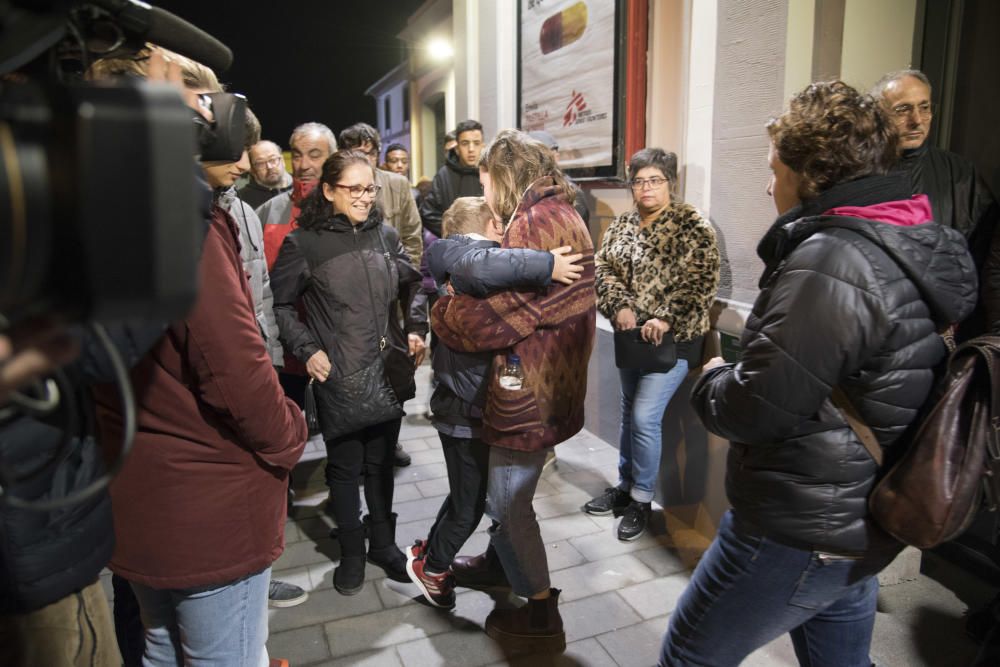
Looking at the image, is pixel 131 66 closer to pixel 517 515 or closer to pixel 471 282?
pixel 471 282

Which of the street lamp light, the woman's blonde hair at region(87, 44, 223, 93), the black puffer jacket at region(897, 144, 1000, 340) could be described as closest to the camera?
the woman's blonde hair at region(87, 44, 223, 93)

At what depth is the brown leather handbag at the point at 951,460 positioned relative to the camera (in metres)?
1.45

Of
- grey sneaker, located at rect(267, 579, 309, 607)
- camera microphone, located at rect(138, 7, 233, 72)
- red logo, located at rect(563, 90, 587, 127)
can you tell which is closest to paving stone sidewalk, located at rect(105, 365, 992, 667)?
grey sneaker, located at rect(267, 579, 309, 607)

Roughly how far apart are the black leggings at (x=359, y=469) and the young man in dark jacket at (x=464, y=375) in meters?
0.29

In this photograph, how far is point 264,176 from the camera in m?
4.71

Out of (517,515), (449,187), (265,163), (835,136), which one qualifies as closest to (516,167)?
(835,136)

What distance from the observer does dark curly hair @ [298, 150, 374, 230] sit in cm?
279

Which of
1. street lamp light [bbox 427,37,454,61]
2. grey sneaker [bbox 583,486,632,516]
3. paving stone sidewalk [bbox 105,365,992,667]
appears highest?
street lamp light [bbox 427,37,454,61]

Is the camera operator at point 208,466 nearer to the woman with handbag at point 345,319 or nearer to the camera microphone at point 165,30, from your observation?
the camera microphone at point 165,30

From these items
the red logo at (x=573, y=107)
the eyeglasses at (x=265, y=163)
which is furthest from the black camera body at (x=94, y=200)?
the red logo at (x=573, y=107)

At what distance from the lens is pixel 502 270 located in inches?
86.5

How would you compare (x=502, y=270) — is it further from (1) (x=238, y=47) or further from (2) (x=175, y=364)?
(1) (x=238, y=47)

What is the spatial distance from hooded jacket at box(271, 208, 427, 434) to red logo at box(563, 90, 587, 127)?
267 cm

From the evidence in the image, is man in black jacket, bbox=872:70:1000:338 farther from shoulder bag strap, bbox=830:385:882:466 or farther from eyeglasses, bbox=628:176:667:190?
shoulder bag strap, bbox=830:385:882:466
